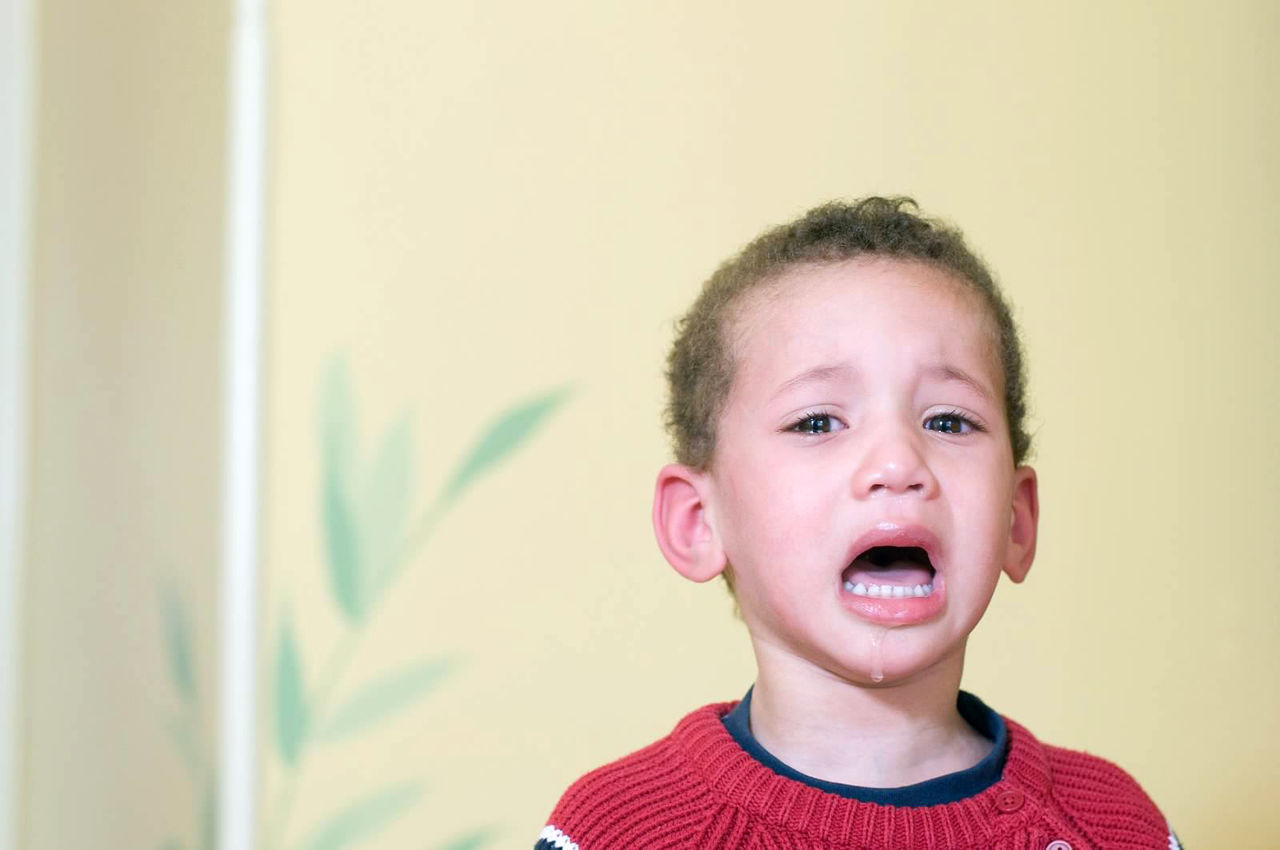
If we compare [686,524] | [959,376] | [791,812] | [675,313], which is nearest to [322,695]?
[675,313]

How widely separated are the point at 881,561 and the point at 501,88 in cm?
98

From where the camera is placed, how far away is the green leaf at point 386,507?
1.66m

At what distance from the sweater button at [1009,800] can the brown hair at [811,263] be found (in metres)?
0.25

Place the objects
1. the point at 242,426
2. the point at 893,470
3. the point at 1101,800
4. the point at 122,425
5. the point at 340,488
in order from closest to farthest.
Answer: the point at 893,470, the point at 1101,800, the point at 122,425, the point at 242,426, the point at 340,488

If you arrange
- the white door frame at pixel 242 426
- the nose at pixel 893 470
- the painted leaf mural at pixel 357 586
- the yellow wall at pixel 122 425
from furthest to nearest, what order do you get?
the painted leaf mural at pixel 357 586, the white door frame at pixel 242 426, the yellow wall at pixel 122 425, the nose at pixel 893 470

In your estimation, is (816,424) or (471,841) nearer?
(816,424)

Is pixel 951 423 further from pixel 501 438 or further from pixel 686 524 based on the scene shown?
pixel 501 438

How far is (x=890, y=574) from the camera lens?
92 cm

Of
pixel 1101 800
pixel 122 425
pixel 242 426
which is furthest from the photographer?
pixel 242 426

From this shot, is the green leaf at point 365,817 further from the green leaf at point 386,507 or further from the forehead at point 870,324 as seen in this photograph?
the forehead at point 870,324

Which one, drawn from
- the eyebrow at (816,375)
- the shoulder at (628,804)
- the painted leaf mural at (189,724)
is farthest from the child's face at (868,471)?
the painted leaf mural at (189,724)

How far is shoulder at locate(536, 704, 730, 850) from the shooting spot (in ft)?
3.04

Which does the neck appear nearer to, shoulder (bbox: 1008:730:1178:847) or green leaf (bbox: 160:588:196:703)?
shoulder (bbox: 1008:730:1178:847)

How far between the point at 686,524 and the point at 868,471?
20 cm
